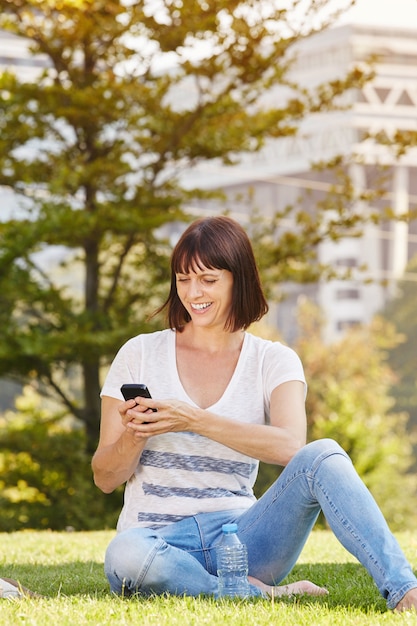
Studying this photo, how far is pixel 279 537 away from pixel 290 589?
0.81 feet

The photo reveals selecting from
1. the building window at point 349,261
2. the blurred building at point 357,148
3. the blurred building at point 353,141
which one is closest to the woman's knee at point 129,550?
the blurred building at point 353,141

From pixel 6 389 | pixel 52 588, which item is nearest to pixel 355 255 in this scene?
pixel 6 389

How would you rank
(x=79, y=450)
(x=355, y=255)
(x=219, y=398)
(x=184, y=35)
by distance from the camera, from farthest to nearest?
1. (x=355, y=255)
2. (x=79, y=450)
3. (x=184, y=35)
4. (x=219, y=398)

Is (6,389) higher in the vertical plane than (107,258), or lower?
lower

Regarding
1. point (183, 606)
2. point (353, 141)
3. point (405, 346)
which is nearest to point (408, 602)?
point (183, 606)

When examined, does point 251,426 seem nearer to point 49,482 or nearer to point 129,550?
point 129,550

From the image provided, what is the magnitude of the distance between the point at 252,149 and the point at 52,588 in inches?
324

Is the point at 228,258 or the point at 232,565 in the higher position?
the point at 228,258

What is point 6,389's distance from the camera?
47875 millimetres

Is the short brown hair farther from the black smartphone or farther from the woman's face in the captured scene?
the black smartphone

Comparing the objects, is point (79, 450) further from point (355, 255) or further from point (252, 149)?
point (355, 255)

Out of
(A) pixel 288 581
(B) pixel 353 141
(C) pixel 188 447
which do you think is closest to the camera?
(C) pixel 188 447

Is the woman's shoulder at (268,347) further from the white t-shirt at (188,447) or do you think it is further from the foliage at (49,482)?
the foliage at (49,482)

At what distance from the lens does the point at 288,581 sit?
4270mm
